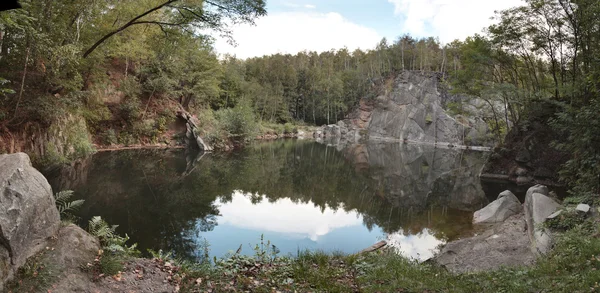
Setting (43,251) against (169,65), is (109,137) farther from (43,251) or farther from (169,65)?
(43,251)

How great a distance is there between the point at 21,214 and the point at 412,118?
64.9 metres

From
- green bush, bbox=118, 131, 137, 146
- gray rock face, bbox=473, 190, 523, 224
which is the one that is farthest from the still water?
green bush, bbox=118, 131, 137, 146

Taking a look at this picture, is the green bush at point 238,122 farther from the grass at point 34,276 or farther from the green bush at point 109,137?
the grass at point 34,276

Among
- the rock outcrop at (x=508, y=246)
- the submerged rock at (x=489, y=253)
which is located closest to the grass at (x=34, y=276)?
the submerged rock at (x=489, y=253)

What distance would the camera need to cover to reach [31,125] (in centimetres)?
1496

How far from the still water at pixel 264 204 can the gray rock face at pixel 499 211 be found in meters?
0.53

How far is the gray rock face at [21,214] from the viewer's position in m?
4.05

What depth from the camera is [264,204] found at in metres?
14.6

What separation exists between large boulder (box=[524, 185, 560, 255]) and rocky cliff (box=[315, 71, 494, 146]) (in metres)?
49.9

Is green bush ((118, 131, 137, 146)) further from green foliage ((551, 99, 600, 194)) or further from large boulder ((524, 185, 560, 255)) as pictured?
green foliage ((551, 99, 600, 194))

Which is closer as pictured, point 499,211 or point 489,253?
point 489,253

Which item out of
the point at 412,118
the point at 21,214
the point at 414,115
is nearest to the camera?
the point at 21,214

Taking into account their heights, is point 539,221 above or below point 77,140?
below

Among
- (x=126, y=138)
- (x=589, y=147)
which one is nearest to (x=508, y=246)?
(x=589, y=147)
